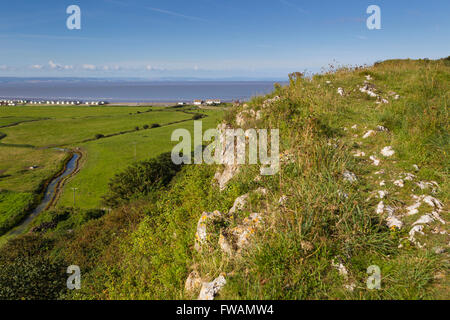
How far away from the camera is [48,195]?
2394 inches

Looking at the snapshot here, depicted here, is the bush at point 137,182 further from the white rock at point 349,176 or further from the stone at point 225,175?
the white rock at point 349,176

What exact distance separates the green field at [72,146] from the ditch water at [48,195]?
81.7 inches

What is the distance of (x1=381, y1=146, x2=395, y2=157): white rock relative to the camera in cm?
827

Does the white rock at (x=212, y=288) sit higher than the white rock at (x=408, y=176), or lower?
lower

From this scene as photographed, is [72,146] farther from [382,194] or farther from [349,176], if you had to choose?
[382,194]

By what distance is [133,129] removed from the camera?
12619 centimetres

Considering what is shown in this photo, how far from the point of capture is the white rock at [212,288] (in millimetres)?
4656

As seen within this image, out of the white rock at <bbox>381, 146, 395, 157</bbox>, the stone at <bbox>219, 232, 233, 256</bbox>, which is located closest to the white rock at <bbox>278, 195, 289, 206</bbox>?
the stone at <bbox>219, 232, 233, 256</bbox>

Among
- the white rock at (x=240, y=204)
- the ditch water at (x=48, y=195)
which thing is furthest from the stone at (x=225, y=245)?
the ditch water at (x=48, y=195)

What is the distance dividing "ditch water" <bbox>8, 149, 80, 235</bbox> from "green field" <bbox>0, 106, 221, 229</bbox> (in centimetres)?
208

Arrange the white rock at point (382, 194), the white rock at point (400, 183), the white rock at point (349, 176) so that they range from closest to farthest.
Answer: the white rock at point (382, 194) → the white rock at point (400, 183) → the white rock at point (349, 176)

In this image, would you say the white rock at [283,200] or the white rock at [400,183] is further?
the white rock at [400,183]

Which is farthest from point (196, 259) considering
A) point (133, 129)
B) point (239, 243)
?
point (133, 129)

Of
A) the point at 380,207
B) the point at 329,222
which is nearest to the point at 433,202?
the point at 380,207
